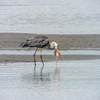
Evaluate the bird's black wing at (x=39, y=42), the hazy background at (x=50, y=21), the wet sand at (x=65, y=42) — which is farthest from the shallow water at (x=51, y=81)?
the hazy background at (x=50, y=21)

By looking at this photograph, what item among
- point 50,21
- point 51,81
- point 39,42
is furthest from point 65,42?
point 51,81

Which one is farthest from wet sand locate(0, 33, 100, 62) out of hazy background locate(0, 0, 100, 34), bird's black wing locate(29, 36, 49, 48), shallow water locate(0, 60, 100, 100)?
hazy background locate(0, 0, 100, 34)

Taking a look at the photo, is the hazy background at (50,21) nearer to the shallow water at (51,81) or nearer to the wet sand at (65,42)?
the wet sand at (65,42)

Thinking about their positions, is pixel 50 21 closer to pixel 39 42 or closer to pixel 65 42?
pixel 65 42

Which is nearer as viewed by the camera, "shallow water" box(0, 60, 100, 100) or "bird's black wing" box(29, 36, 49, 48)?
"shallow water" box(0, 60, 100, 100)

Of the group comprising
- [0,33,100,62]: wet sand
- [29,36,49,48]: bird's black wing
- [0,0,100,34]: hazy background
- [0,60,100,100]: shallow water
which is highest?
[0,0,100,34]: hazy background

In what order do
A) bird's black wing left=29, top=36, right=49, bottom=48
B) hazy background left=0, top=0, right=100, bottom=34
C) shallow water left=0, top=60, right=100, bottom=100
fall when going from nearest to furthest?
shallow water left=0, top=60, right=100, bottom=100
bird's black wing left=29, top=36, right=49, bottom=48
hazy background left=0, top=0, right=100, bottom=34

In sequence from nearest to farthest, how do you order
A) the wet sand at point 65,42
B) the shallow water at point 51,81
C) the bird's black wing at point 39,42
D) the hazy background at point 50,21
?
the shallow water at point 51,81 < the bird's black wing at point 39,42 < the wet sand at point 65,42 < the hazy background at point 50,21

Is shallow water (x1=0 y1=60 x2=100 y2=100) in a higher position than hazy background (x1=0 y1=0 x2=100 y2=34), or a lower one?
lower

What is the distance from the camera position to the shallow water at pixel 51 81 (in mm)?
6734

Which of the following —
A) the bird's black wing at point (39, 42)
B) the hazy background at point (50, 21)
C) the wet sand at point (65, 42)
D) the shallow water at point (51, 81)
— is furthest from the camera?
the hazy background at point (50, 21)

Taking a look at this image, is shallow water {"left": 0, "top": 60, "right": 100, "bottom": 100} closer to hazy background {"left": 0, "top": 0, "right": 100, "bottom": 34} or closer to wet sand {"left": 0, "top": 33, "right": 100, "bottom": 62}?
Answer: wet sand {"left": 0, "top": 33, "right": 100, "bottom": 62}

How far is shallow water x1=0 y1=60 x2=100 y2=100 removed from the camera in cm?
673

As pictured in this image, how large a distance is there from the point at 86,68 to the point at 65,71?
2.68ft
